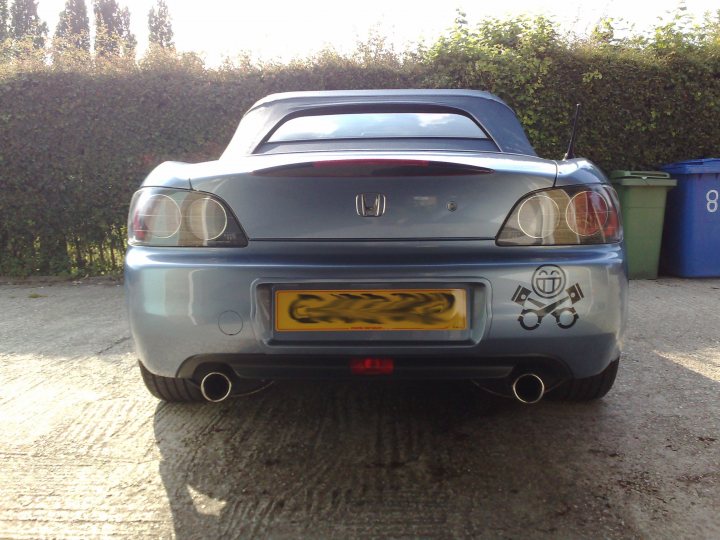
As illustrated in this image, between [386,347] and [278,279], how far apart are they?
15.8 inches

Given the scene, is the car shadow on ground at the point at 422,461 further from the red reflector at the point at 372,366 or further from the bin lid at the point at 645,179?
the bin lid at the point at 645,179

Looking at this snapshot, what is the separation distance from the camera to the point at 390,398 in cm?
297

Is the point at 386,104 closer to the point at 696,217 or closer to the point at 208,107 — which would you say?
the point at 208,107

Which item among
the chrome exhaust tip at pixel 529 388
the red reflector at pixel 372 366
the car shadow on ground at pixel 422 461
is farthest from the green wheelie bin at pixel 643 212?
the red reflector at pixel 372 366

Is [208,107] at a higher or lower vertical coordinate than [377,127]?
higher

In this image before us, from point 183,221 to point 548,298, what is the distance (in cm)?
123

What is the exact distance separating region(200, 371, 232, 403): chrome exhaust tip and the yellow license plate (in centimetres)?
32

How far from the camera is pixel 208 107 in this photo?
696 centimetres

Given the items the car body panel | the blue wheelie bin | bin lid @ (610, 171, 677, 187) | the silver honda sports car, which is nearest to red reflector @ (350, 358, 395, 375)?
the silver honda sports car

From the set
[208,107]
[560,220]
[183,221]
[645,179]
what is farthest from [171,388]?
[645,179]

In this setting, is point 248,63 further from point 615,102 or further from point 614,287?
point 614,287

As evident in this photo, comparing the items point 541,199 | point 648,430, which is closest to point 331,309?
point 541,199

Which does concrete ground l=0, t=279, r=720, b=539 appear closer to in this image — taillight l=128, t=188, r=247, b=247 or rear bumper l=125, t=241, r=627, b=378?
rear bumper l=125, t=241, r=627, b=378

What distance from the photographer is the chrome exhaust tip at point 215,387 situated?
217cm
